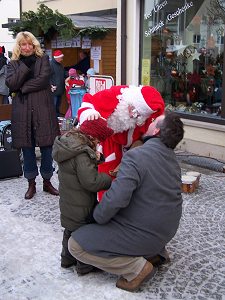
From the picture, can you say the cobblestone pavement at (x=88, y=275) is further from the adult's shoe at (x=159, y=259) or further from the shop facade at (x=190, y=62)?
the shop facade at (x=190, y=62)

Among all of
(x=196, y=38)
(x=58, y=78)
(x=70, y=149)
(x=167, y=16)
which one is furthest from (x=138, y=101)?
(x=58, y=78)

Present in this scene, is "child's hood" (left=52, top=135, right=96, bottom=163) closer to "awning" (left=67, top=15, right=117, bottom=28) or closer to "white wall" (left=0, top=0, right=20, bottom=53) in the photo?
"awning" (left=67, top=15, right=117, bottom=28)

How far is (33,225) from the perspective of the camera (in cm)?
399

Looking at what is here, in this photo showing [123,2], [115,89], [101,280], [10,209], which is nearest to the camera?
[101,280]

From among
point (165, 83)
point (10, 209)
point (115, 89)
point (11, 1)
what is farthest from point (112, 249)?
point (11, 1)

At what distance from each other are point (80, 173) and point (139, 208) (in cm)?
44

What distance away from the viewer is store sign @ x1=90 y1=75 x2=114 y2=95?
6.86 meters

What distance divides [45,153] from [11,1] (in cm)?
2339

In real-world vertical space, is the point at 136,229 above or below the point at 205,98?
below

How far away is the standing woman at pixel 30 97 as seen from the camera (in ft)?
14.4

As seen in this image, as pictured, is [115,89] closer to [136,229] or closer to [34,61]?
[136,229]

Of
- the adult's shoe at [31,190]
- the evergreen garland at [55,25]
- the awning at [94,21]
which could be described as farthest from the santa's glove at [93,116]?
the awning at [94,21]

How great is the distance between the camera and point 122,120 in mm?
3234

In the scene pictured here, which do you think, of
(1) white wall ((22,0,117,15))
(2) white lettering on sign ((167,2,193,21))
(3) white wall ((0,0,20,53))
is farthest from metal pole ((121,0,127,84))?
(3) white wall ((0,0,20,53))
